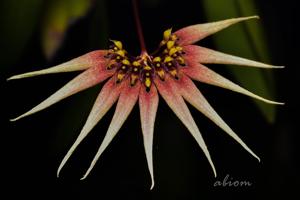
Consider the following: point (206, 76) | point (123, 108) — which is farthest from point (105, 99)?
point (206, 76)

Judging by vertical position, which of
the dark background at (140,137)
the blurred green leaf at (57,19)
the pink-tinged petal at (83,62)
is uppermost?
the blurred green leaf at (57,19)

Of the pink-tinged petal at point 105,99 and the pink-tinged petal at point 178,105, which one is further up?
the pink-tinged petal at point 105,99

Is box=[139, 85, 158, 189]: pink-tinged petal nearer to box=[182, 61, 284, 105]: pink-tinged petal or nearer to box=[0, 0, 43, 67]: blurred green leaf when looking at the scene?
box=[182, 61, 284, 105]: pink-tinged petal

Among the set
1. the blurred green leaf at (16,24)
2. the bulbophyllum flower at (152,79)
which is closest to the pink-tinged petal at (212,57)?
the bulbophyllum flower at (152,79)

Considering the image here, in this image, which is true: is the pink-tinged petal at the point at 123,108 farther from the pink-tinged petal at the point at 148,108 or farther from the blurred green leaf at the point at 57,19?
the blurred green leaf at the point at 57,19

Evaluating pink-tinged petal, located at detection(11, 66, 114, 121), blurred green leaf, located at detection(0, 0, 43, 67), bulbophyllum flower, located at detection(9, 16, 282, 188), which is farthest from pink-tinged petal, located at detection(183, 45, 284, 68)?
blurred green leaf, located at detection(0, 0, 43, 67)

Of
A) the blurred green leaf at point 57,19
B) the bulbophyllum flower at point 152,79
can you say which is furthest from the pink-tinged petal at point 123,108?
the blurred green leaf at point 57,19
